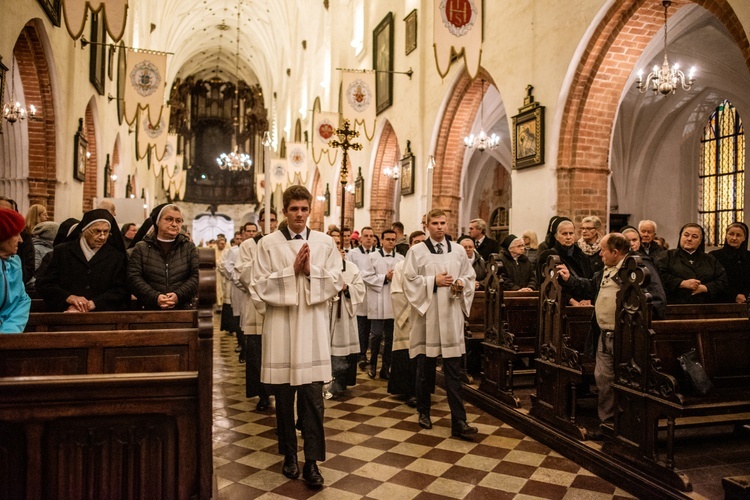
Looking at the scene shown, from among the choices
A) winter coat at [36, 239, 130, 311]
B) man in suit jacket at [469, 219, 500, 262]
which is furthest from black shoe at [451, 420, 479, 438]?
man in suit jacket at [469, 219, 500, 262]

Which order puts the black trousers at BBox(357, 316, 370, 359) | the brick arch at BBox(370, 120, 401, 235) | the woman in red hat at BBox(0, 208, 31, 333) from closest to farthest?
the woman in red hat at BBox(0, 208, 31, 333), the black trousers at BBox(357, 316, 370, 359), the brick arch at BBox(370, 120, 401, 235)

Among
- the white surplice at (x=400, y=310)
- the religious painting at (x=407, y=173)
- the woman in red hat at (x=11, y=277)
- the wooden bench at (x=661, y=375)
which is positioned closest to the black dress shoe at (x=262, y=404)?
the white surplice at (x=400, y=310)

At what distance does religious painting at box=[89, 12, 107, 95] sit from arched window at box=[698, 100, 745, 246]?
48.0 ft

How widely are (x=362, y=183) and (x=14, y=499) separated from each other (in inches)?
618

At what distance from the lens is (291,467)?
3826mm

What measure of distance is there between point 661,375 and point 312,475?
233 centimetres

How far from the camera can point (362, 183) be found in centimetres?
1769

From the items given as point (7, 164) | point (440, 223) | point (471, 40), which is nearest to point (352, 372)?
point (440, 223)


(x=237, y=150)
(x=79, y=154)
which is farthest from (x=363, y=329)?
(x=237, y=150)

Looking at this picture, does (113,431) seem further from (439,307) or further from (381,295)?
(381,295)

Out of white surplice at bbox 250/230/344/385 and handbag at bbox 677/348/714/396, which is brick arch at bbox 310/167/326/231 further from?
handbag at bbox 677/348/714/396

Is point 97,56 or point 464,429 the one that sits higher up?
point 97,56

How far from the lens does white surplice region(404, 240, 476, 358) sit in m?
4.76

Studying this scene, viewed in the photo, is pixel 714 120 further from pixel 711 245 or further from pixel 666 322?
pixel 666 322
